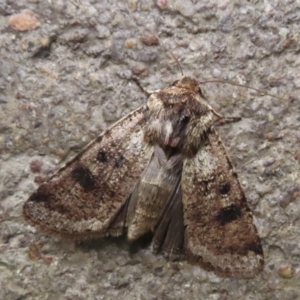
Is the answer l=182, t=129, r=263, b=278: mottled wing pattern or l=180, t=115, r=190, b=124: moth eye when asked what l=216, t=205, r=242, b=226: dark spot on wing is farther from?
l=180, t=115, r=190, b=124: moth eye

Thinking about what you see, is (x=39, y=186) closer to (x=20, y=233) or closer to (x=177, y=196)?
(x=20, y=233)

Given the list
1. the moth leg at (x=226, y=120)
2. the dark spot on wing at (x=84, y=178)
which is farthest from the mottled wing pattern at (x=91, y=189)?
the moth leg at (x=226, y=120)

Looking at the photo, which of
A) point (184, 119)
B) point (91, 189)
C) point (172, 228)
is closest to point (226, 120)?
point (184, 119)

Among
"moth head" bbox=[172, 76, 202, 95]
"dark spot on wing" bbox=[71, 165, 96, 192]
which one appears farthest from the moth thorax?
"dark spot on wing" bbox=[71, 165, 96, 192]

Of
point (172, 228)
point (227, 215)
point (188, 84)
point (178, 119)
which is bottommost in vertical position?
point (172, 228)

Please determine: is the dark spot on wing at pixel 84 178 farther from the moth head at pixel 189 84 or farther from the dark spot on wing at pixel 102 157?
the moth head at pixel 189 84

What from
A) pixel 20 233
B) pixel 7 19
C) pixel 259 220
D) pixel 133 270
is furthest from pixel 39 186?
pixel 259 220

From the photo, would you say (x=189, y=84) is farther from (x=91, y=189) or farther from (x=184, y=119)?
(x=91, y=189)
